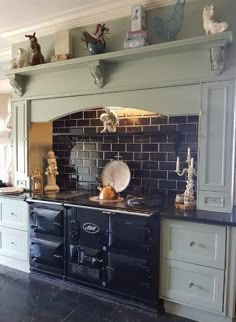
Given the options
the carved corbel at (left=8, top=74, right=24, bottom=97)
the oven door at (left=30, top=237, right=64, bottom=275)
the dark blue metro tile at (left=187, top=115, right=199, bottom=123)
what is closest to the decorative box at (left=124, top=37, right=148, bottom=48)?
the dark blue metro tile at (left=187, top=115, right=199, bottom=123)

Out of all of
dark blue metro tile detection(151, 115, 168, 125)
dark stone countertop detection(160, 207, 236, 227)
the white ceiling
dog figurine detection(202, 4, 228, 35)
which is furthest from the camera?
dark blue metro tile detection(151, 115, 168, 125)

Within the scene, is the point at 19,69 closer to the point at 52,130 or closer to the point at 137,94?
the point at 52,130

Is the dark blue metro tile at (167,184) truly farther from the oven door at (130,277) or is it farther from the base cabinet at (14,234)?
the base cabinet at (14,234)

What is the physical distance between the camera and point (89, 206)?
2.36 m

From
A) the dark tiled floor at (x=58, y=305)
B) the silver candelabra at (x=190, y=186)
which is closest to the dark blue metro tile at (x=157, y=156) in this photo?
the silver candelabra at (x=190, y=186)

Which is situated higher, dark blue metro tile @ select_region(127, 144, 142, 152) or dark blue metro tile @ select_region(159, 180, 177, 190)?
dark blue metro tile @ select_region(127, 144, 142, 152)

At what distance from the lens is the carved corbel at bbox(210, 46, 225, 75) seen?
6.66 ft

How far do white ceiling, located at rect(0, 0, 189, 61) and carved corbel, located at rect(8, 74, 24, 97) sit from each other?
1.60ft

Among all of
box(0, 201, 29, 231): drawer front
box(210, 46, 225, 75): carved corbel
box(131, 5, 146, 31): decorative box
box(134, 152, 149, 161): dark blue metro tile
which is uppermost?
box(131, 5, 146, 31): decorative box

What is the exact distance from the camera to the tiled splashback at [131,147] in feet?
8.55

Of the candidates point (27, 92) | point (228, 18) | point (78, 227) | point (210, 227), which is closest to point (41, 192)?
point (78, 227)

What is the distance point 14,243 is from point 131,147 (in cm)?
156

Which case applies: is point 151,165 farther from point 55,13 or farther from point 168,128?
point 55,13

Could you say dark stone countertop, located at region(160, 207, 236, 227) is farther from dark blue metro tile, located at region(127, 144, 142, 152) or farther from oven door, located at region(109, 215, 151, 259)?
dark blue metro tile, located at region(127, 144, 142, 152)
